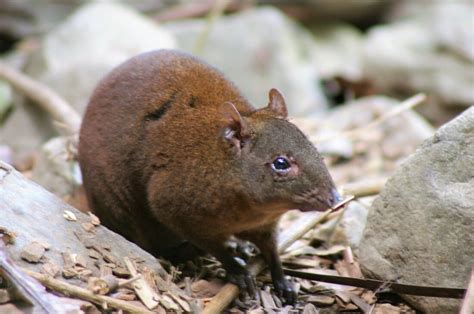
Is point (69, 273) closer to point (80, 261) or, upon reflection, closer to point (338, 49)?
point (80, 261)

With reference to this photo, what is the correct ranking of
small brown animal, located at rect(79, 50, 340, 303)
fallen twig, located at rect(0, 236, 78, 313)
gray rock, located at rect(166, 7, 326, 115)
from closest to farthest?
fallen twig, located at rect(0, 236, 78, 313), small brown animal, located at rect(79, 50, 340, 303), gray rock, located at rect(166, 7, 326, 115)

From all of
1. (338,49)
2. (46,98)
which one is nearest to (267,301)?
(46,98)

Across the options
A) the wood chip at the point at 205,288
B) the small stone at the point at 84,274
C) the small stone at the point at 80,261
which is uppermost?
the small stone at the point at 80,261

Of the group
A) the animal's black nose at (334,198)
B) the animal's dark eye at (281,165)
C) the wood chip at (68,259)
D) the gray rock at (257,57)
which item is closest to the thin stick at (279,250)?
the animal's black nose at (334,198)

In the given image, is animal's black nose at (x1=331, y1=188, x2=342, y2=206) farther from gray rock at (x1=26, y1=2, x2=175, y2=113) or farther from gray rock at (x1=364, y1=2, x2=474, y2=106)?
gray rock at (x1=364, y1=2, x2=474, y2=106)

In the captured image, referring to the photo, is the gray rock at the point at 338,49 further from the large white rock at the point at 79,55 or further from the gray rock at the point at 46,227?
the gray rock at the point at 46,227

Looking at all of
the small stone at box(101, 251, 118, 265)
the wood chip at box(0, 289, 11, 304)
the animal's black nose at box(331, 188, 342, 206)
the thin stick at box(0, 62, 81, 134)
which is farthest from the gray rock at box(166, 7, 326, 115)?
the wood chip at box(0, 289, 11, 304)

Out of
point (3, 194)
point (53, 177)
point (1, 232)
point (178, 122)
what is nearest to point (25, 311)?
point (1, 232)

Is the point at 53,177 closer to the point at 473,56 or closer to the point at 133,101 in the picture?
the point at 133,101
